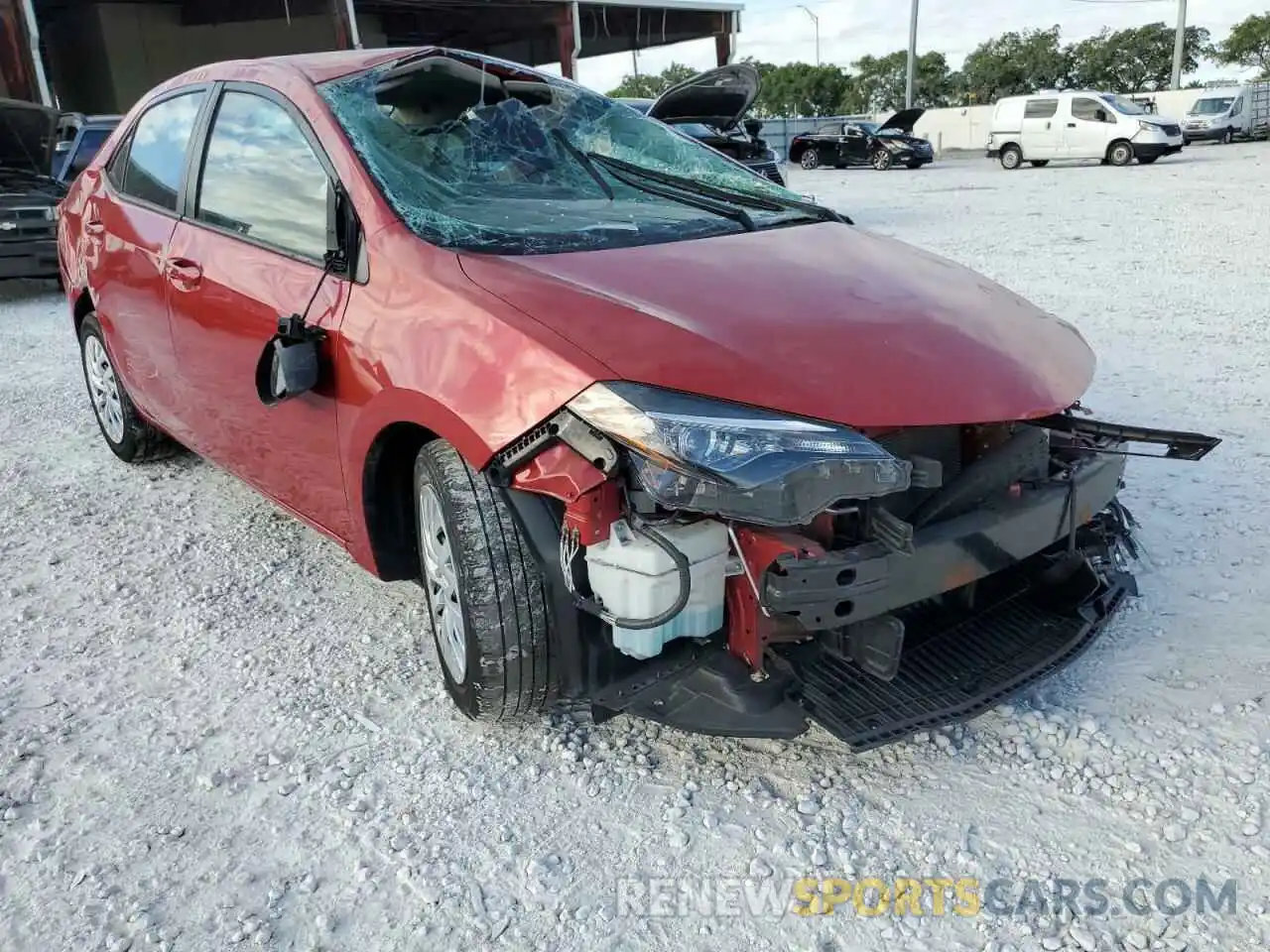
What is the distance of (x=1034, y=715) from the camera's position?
2553 millimetres

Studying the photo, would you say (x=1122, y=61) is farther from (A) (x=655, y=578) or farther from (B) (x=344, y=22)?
(A) (x=655, y=578)

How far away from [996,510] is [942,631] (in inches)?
15.2

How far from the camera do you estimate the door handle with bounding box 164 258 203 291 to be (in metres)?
3.28

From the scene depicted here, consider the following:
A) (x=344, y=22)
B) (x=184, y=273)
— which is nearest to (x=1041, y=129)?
(x=344, y=22)

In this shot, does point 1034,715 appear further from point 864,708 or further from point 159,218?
point 159,218

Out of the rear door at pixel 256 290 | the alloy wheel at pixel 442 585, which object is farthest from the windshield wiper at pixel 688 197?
the alloy wheel at pixel 442 585

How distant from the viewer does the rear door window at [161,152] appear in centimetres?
364

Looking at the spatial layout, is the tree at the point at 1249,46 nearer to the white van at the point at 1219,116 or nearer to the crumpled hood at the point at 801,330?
the white van at the point at 1219,116

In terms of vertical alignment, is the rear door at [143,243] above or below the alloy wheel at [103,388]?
above

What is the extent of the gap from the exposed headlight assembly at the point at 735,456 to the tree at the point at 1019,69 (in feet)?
208

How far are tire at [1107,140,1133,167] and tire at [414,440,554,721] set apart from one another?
24.5m

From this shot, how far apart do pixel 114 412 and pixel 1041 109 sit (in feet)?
79.6

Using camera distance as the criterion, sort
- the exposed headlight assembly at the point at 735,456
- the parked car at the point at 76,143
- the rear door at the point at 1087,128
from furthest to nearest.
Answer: the rear door at the point at 1087,128
the parked car at the point at 76,143
the exposed headlight assembly at the point at 735,456

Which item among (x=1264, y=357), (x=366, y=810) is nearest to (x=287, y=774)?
(x=366, y=810)
